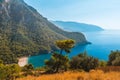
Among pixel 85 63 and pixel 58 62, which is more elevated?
pixel 58 62

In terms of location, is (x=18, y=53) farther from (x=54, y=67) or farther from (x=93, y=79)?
(x=93, y=79)

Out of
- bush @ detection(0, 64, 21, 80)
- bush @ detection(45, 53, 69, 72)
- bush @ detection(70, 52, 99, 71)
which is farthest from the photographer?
bush @ detection(70, 52, 99, 71)

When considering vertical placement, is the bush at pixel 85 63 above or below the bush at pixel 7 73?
below

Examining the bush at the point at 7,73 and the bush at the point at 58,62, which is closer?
the bush at the point at 7,73

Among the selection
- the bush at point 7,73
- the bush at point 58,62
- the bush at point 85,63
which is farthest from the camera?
the bush at point 85,63

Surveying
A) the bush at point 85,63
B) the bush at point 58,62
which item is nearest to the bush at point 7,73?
the bush at point 58,62

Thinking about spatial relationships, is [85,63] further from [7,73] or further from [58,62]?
[7,73]

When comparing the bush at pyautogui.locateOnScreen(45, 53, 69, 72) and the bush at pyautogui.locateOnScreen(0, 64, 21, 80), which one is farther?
the bush at pyautogui.locateOnScreen(45, 53, 69, 72)

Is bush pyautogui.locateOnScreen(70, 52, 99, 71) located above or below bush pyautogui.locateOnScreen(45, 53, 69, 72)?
below

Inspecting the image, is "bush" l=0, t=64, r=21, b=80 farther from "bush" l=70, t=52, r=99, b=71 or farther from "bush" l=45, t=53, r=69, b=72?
"bush" l=70, t=52, r=99, b=71

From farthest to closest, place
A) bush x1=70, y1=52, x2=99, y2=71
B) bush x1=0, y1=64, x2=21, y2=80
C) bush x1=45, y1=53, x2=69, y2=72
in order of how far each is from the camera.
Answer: bush x1=70, y1=52, x2=99, y2=71
bush x1=45, y1=53, x2=69, y2=72
bush x1=0, y1=64, x2=21, y2=80

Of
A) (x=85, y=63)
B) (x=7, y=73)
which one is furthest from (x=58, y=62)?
(x=7, y=73)

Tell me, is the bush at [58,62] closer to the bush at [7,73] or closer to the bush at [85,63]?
the bush at [85,63]

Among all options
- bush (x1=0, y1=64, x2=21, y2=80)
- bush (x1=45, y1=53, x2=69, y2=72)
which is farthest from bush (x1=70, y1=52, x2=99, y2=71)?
bush (x1=0, y1=64, x2=21, y2=80)
